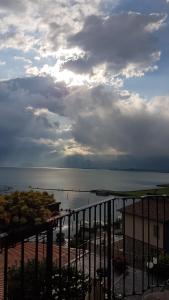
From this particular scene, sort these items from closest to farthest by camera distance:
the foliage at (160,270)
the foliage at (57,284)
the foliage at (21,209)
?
the foliage at (57,284) < the foliage at (21,209) < the foliage at (160,270)

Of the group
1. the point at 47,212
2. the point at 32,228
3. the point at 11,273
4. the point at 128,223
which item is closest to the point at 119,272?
the point at 11,273

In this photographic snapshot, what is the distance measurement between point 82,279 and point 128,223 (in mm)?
27682

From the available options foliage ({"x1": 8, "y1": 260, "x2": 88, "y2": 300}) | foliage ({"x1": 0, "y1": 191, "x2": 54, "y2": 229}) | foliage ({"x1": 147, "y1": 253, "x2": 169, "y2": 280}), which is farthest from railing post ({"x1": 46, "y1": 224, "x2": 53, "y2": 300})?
foliage ({"x1": 147, "y1": 253, "x2": 169, "y2": 280})

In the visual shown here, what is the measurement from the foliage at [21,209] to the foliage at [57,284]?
86 cm

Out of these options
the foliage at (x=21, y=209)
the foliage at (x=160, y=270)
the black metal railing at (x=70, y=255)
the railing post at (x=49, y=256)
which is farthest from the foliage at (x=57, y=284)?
the foliage at (x=160, y=270)

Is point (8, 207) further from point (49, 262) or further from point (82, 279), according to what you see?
point (49, 262)

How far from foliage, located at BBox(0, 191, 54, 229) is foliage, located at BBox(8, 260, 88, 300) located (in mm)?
863

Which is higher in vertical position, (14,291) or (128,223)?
(14,291)

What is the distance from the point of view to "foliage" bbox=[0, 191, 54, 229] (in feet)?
16.3

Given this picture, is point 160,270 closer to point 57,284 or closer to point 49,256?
point 57,284

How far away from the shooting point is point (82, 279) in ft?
15.7

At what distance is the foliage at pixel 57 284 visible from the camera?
4.13 meters

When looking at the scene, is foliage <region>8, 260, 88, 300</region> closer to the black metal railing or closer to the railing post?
the black metal railing

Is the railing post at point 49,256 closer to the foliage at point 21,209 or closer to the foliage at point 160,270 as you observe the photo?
the foliage at point 21,209
